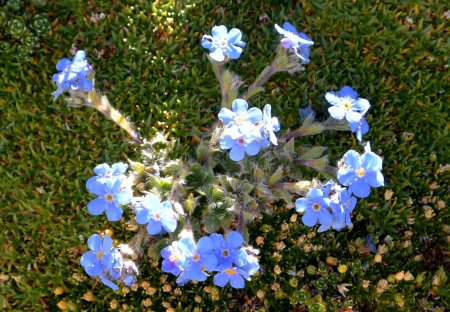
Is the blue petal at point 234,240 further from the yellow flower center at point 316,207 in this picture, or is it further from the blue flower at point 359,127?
the blue flower at point 359,127

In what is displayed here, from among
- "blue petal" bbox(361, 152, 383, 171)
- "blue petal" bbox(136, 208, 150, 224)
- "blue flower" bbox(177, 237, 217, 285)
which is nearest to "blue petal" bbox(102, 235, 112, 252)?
"blue petal" bbox(136, 208, 150, 224)

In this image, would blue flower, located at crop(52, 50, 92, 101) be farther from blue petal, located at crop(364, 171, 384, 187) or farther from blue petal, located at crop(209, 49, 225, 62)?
blue petal, located at crop(364, 171, 384, 187)

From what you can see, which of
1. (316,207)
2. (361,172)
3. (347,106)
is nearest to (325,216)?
(316,207)

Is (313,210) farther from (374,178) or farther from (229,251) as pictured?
(229,251)

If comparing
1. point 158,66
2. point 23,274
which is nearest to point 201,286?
point 23,274

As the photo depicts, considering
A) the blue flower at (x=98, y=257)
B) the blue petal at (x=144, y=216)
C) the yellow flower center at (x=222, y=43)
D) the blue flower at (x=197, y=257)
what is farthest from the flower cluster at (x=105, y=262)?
the yellow flower center at (x=222, y=43)

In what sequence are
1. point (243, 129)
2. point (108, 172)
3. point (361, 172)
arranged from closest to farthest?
point (243, 129)
point (361, 172)
point (108, 172)

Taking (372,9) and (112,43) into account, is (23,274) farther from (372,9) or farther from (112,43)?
(372,9)
